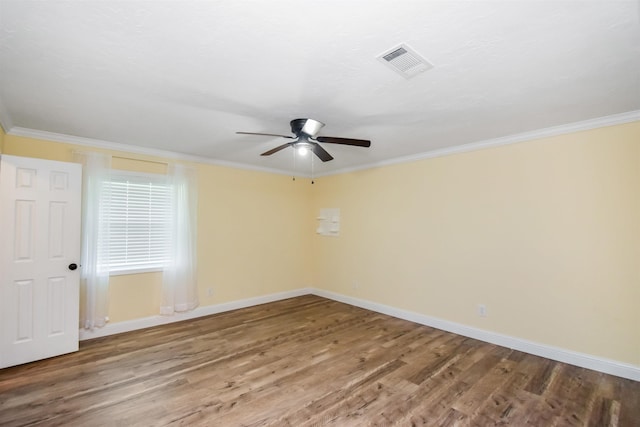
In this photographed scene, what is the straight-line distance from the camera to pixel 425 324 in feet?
13.8

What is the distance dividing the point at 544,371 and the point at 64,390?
14.5ft

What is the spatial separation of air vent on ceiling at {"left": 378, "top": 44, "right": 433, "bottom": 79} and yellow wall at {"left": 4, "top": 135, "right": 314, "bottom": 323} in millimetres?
3571

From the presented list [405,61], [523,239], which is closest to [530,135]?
[523,239]

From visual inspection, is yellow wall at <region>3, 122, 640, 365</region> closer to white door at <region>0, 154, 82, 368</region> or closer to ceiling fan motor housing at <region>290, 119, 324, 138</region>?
white door at <region>0, 154, 82, 368</region>

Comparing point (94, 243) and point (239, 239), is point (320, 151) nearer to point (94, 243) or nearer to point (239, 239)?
point (239, 239)

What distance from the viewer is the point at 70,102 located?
8.57 feet

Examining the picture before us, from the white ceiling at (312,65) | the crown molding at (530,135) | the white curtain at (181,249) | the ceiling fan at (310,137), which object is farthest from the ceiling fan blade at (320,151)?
the white curtain at (181,249)

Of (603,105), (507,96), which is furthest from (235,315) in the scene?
(603,105)

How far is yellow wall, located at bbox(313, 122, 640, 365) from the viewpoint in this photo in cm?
283

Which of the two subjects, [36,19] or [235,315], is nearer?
[36,19]

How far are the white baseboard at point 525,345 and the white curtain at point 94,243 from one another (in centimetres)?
383

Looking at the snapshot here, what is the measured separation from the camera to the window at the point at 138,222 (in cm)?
389

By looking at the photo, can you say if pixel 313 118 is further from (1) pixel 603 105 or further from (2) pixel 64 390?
(2) pixel 64 390

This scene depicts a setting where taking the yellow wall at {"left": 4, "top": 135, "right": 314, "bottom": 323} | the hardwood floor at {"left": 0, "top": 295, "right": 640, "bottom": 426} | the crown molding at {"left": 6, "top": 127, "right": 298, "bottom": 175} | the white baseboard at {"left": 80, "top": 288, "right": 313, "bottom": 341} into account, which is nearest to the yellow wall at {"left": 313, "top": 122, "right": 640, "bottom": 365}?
the hardwood floor at {"left": 0, "top": 295, "right": 640, "bottom": 426}
